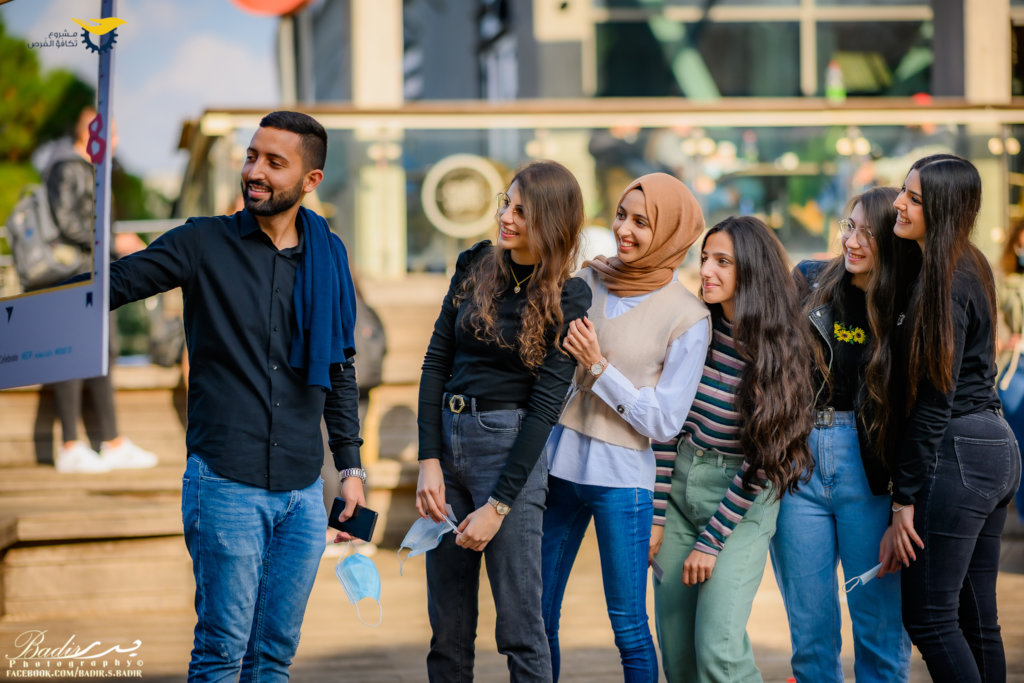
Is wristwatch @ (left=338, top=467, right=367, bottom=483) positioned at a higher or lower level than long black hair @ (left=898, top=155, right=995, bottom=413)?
lower

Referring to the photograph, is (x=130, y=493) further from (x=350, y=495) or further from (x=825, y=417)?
(x=825, y=417)

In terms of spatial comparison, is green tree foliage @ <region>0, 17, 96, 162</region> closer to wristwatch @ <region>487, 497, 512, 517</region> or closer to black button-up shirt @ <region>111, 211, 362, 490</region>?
black button-up shirt @ <region>111, 211, 362, 490</region>

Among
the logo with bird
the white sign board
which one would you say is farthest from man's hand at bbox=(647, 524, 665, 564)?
the logo with bird

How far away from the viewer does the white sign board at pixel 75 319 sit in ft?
8.32

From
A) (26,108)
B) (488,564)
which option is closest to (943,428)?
(488,564)

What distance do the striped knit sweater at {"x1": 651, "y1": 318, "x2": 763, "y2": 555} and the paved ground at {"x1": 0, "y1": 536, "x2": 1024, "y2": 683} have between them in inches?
53.6

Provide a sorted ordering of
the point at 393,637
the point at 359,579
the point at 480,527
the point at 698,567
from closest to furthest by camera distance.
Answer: the point at 480,527 → the point at 359,579 → the point at 698,567 → the point at 393,637

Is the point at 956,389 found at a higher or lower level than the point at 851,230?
lower

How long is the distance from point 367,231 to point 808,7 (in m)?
8.28

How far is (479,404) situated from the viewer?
10.2 feet

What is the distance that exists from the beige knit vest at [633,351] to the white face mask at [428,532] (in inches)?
19.4

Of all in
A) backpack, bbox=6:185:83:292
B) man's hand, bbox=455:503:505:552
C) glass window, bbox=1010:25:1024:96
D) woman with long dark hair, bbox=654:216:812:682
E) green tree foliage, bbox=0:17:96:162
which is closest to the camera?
man's hand, bbox=455:503:505:552

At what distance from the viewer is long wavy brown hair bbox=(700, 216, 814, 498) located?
321cm

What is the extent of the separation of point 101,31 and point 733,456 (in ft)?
6.89
